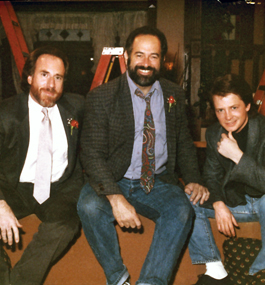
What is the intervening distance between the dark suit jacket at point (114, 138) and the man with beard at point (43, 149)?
0.52 feet

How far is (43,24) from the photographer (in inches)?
185

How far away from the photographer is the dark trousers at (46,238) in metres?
1.56

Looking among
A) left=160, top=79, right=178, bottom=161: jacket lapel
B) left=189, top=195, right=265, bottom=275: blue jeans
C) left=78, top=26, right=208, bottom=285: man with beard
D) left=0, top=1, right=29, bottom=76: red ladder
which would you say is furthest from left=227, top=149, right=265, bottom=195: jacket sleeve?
left=0, top=1, right=29, bottom=76: red ladder

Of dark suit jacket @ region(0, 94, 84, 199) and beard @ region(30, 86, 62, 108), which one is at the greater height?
beard @ region(30, 86, 62, 108)

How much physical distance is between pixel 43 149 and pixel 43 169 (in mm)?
114

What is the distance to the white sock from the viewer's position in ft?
5.48

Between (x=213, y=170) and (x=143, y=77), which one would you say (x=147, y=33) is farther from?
(x=213, y=170)

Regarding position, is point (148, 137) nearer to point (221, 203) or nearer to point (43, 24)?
point (221, 203)

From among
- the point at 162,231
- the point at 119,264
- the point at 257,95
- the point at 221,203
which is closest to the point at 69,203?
the point at 119,264

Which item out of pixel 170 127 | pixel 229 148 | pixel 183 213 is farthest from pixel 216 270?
pixel 170 127

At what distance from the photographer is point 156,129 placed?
6.24 feet

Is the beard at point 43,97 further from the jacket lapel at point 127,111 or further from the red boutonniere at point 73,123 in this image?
the jacket lapel at point 127,111

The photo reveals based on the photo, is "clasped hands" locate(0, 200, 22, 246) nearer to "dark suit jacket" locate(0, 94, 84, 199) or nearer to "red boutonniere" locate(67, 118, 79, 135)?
"dark suit jacket" locate(0, 94, 84, 199)

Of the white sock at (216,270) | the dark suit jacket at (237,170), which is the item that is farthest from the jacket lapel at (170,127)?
the white sock at (216,270)
